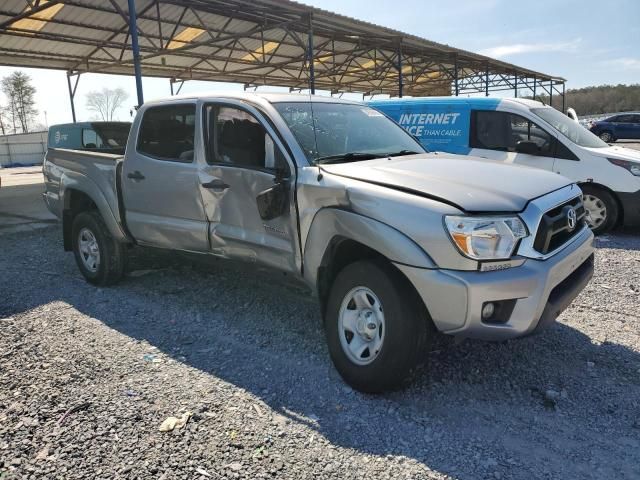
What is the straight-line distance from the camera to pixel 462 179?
3051 mm

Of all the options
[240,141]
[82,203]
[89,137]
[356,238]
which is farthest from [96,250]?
[89,137]

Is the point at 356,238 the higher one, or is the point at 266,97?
the point at 266,97

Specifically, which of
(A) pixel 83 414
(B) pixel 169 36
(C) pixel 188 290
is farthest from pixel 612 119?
(A) pixel 83 414

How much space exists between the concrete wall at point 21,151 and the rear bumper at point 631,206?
1492 inches

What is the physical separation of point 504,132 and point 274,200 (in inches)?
213

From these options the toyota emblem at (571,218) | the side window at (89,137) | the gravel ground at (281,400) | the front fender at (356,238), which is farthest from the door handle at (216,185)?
the side window at (89,137)

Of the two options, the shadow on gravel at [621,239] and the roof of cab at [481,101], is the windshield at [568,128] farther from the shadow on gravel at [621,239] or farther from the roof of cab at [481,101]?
the shadow on gravel at [621,239]

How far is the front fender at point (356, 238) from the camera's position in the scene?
9.05ft

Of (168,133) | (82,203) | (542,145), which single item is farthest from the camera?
(542,145)

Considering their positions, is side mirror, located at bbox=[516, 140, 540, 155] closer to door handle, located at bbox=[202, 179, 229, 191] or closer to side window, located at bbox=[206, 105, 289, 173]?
side window, located at bbox=[206, 105, 289, 173]

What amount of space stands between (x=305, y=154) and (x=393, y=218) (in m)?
0.97

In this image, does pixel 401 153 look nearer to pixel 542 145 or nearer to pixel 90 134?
pixel 542 145

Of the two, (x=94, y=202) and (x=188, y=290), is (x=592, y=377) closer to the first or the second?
(x=188, y=290)

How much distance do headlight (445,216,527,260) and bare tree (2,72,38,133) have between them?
2593 inches
